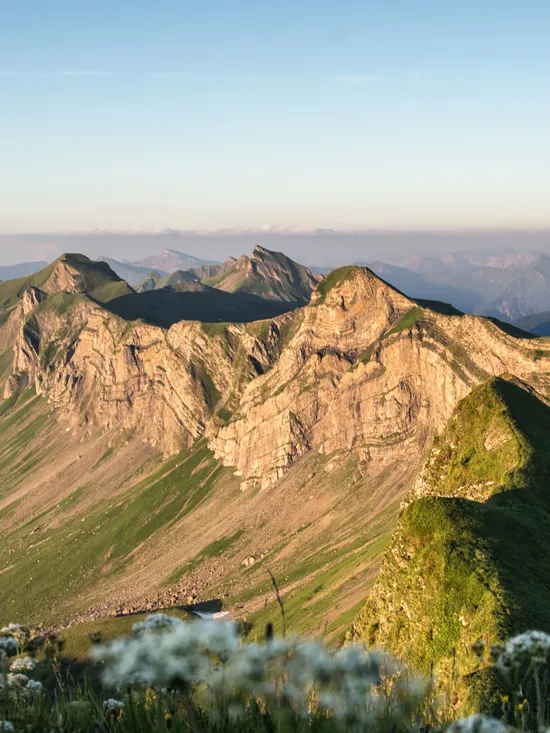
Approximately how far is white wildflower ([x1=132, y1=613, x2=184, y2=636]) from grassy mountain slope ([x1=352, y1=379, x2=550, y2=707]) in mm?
24122

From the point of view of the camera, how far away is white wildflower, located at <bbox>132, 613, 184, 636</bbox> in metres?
8.42

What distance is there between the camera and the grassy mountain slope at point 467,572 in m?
40.2

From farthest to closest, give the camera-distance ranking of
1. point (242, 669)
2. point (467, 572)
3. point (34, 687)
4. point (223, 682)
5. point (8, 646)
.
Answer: point (467, 572) → point (34, 687) → point (8, 646) → point (223, 682) → point (242, 669)

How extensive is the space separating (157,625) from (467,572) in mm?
42534

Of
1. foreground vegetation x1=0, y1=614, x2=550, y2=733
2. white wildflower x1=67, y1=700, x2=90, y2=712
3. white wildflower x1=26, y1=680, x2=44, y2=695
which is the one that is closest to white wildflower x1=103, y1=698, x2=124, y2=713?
foreground vegetation x1=0, y1=614, x2=550, y2=733

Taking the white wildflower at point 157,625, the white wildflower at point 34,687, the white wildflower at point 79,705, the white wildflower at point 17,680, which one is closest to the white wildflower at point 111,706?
the white wildflower at point 79,705

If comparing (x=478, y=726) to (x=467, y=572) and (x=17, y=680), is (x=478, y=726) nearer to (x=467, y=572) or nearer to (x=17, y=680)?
(x=17, y=680)

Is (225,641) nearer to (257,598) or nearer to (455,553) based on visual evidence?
(455,553)

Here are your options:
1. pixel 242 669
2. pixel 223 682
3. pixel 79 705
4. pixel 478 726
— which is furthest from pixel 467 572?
pixel 242 669

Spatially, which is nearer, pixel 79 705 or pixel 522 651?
pixel 522 651

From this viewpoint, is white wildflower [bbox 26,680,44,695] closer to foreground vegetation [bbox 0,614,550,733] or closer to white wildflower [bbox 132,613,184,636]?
foreground vegetation [bbox 0,614,550,733]

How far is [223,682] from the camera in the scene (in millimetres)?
→ 7957

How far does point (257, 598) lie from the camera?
655ft

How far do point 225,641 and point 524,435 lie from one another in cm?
7895
